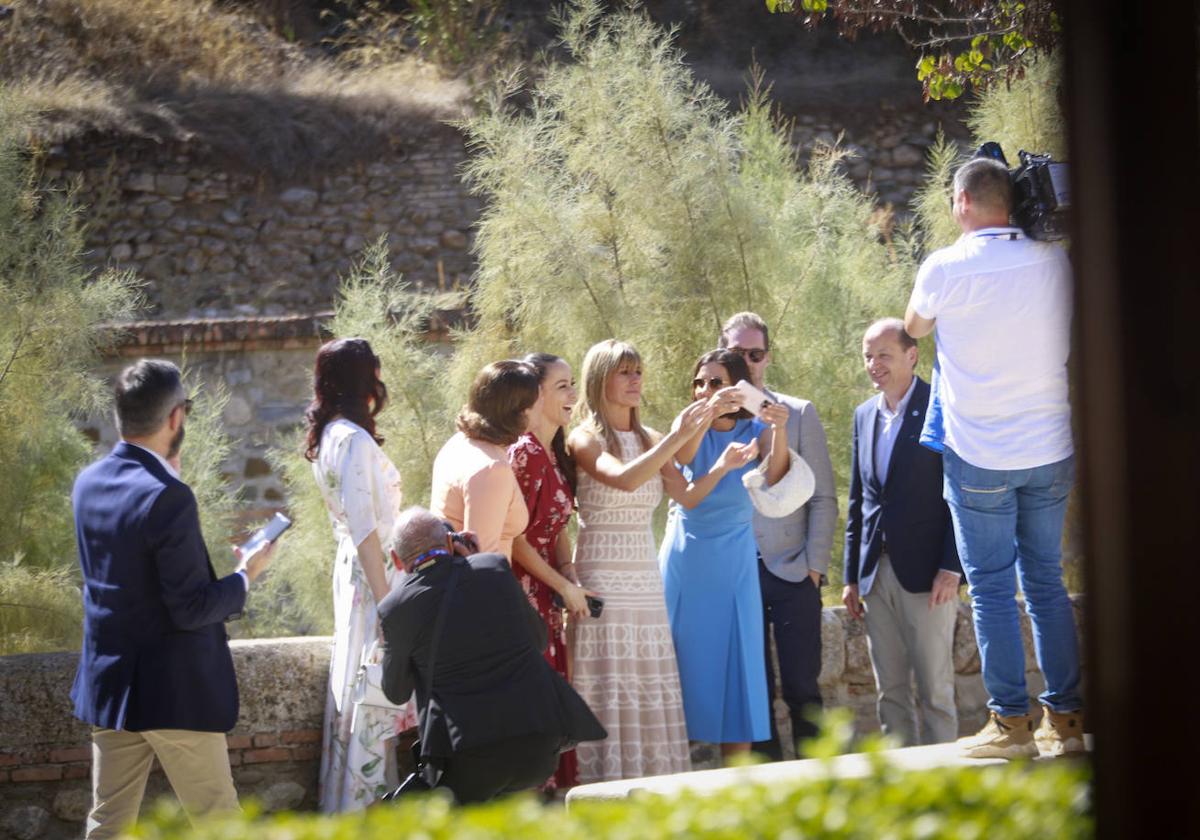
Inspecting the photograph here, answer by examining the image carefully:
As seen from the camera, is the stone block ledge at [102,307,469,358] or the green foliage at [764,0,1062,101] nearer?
the green foliage at [764,0,1062,101]

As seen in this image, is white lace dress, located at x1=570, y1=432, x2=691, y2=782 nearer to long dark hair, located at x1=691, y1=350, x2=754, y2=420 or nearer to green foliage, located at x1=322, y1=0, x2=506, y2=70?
long dark hair, located at x1=691, y1=350, x2=754, y2=420

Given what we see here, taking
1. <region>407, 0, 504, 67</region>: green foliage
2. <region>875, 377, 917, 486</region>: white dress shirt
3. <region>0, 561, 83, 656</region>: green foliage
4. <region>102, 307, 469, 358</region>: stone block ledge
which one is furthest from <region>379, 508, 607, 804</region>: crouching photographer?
<region>407, 0, 504, 67</region>: green foliage

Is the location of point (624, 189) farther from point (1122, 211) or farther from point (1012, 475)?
point (1122, 211)

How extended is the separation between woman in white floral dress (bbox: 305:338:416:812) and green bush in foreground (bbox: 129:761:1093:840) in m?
2.32

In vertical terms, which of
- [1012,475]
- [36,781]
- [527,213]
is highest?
[527,213]

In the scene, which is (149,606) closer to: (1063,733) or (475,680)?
(475,680)

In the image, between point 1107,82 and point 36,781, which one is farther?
point 36,781

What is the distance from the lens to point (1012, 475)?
3723 millimetres

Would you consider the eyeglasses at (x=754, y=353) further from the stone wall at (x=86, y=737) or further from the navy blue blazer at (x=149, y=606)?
the navy blue blazer at (x=149, y=606)

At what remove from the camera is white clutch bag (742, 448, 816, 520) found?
4.84 meters

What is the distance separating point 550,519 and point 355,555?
2.32 ft

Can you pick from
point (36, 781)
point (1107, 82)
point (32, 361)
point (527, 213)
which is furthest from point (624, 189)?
point (1107, 82)

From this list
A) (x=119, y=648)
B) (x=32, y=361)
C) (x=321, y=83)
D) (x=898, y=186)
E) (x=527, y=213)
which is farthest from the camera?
(x=321, y=83)

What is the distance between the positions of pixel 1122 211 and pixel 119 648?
113 inches
